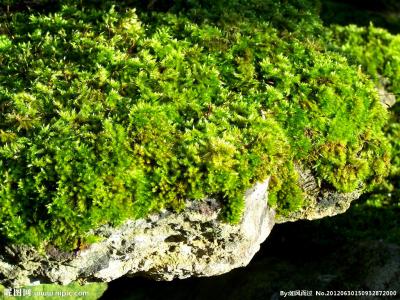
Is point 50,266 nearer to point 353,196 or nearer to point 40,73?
point 40,73

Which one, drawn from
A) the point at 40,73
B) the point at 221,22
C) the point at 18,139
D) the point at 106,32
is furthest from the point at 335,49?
the point at 18,139

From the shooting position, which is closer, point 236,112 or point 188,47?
point 236,112

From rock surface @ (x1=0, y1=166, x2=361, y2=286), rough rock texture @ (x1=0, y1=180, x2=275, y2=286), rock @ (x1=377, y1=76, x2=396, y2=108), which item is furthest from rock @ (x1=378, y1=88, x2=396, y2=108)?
rough rock texture @ (x1=0, y1=180, x2=275, y2=286)

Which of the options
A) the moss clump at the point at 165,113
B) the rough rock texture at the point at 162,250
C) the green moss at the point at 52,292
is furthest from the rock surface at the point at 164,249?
the green moss at the point at 52,292

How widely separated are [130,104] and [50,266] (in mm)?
1313

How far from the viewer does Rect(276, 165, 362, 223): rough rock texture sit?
418 centimetres

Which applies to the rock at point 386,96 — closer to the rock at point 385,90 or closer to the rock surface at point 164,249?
the rock at point 385,90

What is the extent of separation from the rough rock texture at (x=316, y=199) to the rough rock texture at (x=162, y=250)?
346mm

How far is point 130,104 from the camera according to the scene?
12.2 ft

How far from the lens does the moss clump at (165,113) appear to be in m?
3.29

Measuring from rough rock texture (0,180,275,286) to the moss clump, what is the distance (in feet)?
0.45

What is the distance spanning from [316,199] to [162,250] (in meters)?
1.44

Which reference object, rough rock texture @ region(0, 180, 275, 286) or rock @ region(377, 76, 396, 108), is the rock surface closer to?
rough rock texture @ region(0, 180, 275, 286)

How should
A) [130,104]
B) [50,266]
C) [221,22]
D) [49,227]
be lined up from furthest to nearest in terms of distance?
[221,22]
[130,104]
[50,266]
[49,227]
